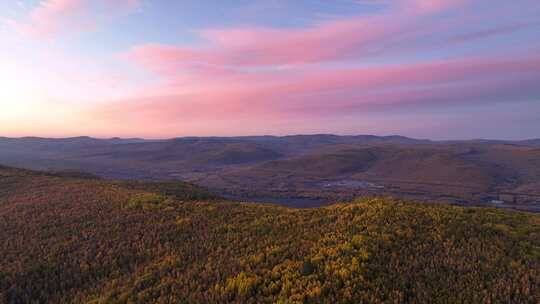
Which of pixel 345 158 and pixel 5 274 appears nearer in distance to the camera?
pixel 5 274

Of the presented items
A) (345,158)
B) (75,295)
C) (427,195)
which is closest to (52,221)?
(75,295)

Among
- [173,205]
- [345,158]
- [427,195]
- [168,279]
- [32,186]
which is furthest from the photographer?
[345,158]

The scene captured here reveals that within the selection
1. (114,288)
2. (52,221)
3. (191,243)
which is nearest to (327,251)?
(191,243)

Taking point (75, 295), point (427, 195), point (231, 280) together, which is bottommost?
point (427, 195)

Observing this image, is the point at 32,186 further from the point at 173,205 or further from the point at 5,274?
the point at 5,274

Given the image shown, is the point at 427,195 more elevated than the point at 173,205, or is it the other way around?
the point at 173,205

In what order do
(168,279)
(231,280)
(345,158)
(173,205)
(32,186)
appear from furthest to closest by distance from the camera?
(345,158), (32,186), (173,205), (168,279), (231,280)
